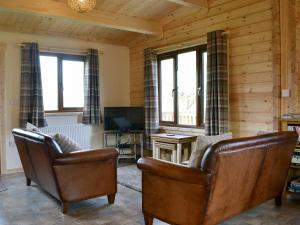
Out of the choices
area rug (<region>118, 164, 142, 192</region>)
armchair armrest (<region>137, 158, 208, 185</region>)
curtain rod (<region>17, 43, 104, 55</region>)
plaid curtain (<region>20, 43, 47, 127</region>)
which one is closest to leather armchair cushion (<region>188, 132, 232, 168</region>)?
armchair armrest (<region>137, 158, 208, 185</region>)

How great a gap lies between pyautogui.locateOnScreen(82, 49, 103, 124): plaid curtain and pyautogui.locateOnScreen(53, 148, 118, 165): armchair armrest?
2.50m

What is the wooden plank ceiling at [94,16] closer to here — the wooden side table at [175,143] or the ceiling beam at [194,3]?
the ceiling beam at [194,3]

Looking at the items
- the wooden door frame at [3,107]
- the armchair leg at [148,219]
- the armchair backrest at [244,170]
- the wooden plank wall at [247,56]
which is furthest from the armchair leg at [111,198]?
the wooden door frame at [3,107]

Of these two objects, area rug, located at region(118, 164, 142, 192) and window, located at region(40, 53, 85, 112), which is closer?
area rug, located at region(118, 164, 142, 192)

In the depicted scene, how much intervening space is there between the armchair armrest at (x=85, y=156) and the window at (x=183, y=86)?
7.11ft

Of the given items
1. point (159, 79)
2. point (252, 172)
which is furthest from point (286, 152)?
point (159, 79)

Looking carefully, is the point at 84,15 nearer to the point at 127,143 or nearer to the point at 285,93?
the point at 127,143

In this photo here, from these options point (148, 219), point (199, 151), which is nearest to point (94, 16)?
point (199, 151)

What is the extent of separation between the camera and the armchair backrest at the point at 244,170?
223 cm

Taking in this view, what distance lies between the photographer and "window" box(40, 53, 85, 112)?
18.0ft

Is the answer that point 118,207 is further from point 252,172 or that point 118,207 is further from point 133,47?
point 133,47

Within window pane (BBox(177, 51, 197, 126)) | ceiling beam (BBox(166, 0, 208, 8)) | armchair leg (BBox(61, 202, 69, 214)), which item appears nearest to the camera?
armchair leg (BBox(61, 202, 69, 214))

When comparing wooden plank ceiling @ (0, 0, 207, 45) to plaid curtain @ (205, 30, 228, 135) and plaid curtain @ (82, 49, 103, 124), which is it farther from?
plaid curtain @ (205, 30, 228, 135)

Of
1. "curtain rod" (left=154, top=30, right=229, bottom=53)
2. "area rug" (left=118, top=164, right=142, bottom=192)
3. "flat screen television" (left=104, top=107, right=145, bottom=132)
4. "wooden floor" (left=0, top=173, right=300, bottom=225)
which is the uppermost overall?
"curtain rod" (left=154, top=30, right=229, bottom=53)
